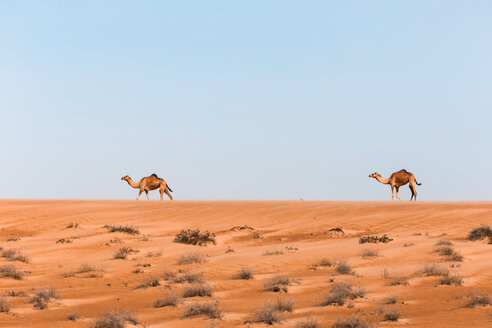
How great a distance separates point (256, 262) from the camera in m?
19.5

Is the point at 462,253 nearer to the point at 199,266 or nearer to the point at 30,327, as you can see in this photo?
the point at 199,266

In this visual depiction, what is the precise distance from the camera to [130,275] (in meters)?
18.2

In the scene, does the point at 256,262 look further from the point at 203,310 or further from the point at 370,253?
the point at 203,310

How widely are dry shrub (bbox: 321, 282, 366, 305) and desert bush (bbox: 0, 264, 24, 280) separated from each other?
841 cm

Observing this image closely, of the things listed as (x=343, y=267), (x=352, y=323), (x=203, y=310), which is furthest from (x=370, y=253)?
(x=352, y=323)

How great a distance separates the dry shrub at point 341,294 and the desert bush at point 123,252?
8.88 m

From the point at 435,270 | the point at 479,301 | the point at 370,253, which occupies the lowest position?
the point at 479,301

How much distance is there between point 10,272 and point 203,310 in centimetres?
766

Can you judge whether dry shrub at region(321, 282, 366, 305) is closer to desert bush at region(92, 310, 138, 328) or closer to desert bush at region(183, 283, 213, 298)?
desert bush at region(183, 283, 213, 298)

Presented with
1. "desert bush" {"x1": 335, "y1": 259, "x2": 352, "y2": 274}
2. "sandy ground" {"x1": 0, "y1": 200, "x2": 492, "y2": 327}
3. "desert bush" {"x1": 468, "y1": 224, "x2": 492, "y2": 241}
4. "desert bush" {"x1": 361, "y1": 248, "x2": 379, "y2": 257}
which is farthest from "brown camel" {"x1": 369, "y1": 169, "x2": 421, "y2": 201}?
"desert bush" {"x1": 335, "y1": 259, "x2": 352, "y2": 274}

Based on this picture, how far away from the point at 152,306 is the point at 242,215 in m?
22.7

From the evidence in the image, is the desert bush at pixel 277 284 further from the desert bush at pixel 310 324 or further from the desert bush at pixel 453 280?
the desert bush at pixel 310 324

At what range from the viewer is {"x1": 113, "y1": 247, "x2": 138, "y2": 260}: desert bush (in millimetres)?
21234

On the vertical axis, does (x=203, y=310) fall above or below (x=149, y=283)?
below
